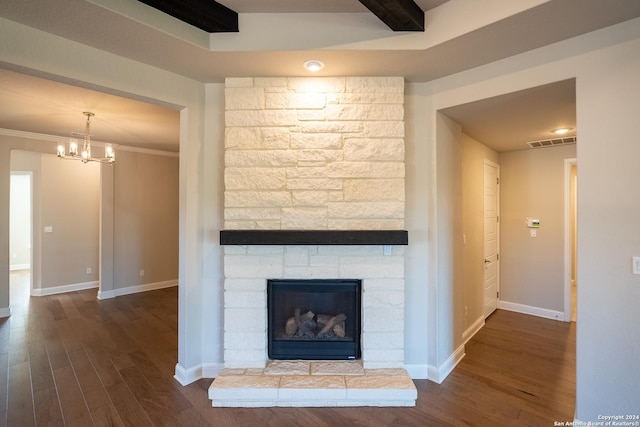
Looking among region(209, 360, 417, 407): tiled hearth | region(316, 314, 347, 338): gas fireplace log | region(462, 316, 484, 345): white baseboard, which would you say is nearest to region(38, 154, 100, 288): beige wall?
region(209, 360, 417, 407): tiled hearth

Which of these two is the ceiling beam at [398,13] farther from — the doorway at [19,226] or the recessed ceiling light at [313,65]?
the doorway at [19,226]

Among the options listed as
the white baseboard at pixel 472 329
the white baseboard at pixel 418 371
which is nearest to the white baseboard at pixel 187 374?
the white baseboard at pixel 418 371

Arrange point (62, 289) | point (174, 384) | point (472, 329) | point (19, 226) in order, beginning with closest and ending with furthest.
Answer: point (174, 384) → point (472, 329) → point (62, 289) → point (19, 226)

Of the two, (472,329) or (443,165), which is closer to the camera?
(443,165)

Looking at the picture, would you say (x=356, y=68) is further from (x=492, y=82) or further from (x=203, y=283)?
(x=203, y=283)

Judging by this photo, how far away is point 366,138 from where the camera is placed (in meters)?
2.26

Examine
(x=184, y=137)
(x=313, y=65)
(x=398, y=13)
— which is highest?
(x=398, y=13)

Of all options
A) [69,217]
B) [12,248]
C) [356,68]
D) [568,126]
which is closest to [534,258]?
[568,126]

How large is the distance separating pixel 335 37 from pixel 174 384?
9.64ft

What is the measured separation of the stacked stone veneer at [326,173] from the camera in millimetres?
2260

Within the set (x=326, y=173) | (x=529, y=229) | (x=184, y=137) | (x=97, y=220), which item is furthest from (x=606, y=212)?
(x=97, y=220)

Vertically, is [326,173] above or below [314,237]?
above

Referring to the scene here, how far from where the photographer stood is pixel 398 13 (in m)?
1.69

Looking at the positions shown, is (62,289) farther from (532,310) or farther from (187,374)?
(532,310)
